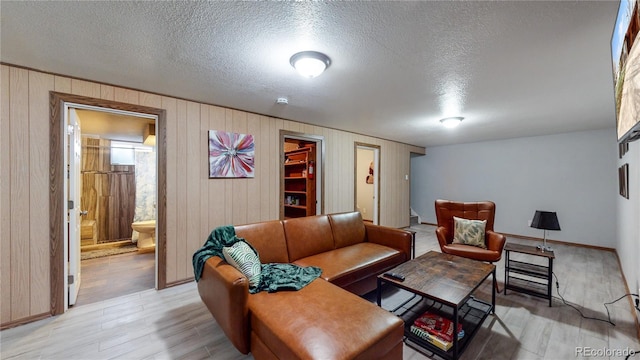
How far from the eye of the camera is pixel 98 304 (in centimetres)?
257

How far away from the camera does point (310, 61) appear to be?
77.4 inches

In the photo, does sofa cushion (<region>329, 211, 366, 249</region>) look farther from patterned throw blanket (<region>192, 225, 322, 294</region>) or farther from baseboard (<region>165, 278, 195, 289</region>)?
baseboard (<region>165, 278, 195, 289</region>)

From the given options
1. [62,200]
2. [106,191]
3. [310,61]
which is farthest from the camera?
[106,191]

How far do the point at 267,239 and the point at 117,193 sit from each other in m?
4.52

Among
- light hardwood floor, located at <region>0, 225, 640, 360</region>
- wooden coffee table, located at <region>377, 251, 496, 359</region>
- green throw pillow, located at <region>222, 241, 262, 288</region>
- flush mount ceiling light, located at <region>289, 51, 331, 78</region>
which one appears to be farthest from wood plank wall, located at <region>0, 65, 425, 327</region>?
wooden coffee table, located at <region>377, 251, 496, 359</region>

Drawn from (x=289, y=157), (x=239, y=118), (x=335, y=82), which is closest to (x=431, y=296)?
(x=335, y=82)

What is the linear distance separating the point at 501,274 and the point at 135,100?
5115 mm

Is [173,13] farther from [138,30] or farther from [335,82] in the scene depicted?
[335,82]

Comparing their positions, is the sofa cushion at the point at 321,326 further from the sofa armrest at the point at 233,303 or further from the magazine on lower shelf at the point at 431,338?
the magazine on lower shelf at the point at 431,338

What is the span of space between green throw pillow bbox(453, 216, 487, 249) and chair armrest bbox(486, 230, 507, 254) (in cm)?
8

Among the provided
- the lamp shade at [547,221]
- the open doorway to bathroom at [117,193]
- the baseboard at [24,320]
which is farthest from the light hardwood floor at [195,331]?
the open doorway to bathroom at [117,193]

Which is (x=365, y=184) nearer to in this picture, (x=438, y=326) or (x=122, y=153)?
(x=438, y=326)

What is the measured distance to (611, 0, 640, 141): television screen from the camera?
979 millimetres

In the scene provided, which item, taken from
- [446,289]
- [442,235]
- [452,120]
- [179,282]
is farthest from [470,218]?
[179,282]
